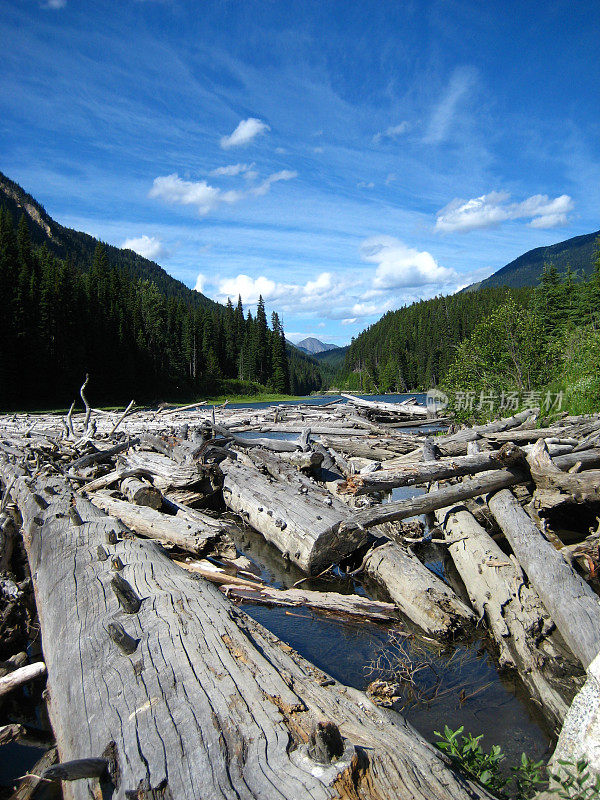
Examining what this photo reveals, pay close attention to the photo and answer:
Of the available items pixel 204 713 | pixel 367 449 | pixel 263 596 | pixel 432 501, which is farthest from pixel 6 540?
pixel 367 449

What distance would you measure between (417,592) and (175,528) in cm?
410

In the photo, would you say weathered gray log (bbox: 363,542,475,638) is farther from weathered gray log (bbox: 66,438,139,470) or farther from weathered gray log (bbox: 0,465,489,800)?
weathered gray log (bbox: 66,438,139,470)

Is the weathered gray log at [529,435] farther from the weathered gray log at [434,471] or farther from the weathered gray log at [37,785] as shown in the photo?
the weathered gray log at [37,785]

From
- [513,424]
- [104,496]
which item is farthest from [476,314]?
[104,496]

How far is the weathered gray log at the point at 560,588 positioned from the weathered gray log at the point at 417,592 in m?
0.93

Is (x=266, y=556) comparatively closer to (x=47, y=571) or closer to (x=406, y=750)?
(x=47, y=571)

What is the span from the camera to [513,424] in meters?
13.8

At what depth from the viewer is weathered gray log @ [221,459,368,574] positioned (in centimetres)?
688

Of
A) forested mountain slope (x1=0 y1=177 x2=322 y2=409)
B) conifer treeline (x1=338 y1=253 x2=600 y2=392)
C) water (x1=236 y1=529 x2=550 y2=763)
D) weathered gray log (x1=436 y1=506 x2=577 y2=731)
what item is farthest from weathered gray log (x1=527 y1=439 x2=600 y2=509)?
forested mountain slope (x1=0 y1=177 x2=322 y2=409)

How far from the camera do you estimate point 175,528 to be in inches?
304

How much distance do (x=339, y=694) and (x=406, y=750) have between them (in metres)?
0.65

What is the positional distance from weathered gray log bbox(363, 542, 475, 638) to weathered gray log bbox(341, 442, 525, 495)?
1411 mm

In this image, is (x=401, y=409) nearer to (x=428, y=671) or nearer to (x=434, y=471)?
(x=434, y=471)

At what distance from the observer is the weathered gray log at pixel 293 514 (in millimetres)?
6879
